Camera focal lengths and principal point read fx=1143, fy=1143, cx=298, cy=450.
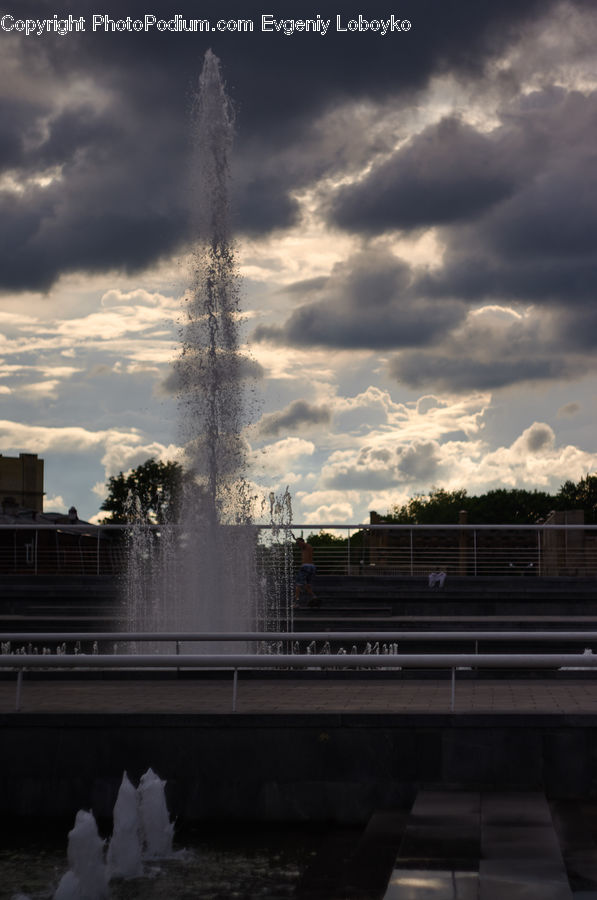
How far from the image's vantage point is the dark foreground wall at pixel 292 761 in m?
9.84

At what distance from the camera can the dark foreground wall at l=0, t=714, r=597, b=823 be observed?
388 inches

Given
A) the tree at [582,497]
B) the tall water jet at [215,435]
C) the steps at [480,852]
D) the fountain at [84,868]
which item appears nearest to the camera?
the steps at [480,852]

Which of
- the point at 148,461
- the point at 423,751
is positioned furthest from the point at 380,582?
the point at 148,461

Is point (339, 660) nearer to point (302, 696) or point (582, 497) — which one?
point (302, 696)

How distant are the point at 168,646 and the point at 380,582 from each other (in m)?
8.21

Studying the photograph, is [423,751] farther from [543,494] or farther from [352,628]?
[543,494]

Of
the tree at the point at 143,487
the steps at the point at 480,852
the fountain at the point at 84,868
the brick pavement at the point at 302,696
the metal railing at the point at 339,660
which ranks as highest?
the tree at the point at 143,487

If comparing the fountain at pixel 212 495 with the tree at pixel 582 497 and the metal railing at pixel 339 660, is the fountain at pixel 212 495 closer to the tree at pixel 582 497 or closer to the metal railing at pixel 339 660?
the metal railing at pixel 339 660

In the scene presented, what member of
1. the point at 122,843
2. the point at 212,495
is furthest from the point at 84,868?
the point at 212,495

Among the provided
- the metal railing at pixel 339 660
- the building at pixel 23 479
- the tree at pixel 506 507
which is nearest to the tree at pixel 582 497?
the tree at pixel 506 507

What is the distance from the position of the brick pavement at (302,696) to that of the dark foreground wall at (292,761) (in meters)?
0.23

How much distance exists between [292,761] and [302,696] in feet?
7.50

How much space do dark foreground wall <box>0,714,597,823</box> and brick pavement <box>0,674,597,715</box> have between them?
229 mm

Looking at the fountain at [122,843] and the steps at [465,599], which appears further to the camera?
the steps at [465,599]
